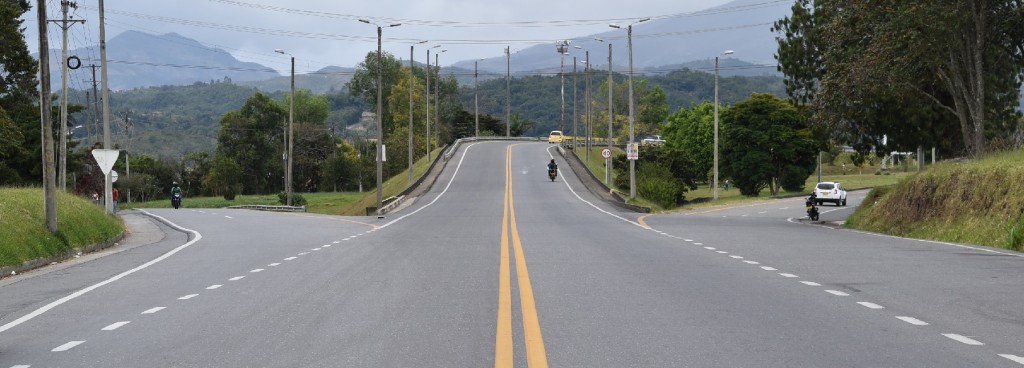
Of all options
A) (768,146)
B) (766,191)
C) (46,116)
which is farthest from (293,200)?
(46,116)

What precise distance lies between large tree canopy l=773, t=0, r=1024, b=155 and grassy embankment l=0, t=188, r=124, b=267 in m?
23.7

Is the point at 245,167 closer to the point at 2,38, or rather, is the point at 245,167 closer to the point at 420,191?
the point at 420,191

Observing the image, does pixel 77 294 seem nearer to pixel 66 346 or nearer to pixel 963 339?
pixel 66 346

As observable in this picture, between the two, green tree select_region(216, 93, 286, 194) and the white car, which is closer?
the white car

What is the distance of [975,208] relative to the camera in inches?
1087

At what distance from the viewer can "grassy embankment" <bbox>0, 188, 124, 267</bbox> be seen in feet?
71.2

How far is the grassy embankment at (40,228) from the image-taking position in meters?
21.7

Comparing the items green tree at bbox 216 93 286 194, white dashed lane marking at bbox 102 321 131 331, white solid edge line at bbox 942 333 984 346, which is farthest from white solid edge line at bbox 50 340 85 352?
green tree at bbox 216 93 286 194

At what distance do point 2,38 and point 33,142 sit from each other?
25.9 metres

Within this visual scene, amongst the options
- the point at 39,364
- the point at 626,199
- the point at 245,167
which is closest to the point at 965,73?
the point at 626,199

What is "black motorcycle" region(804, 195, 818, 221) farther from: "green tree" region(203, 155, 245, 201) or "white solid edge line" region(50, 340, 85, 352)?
"green tree" region(203, 155, 245, 201)

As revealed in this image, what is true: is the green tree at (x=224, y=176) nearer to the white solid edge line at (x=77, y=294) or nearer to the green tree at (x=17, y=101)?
the green tree at (x=17, y=101)

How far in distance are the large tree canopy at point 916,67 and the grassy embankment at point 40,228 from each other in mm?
23749

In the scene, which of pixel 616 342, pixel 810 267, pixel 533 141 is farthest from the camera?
pixel 533 141
